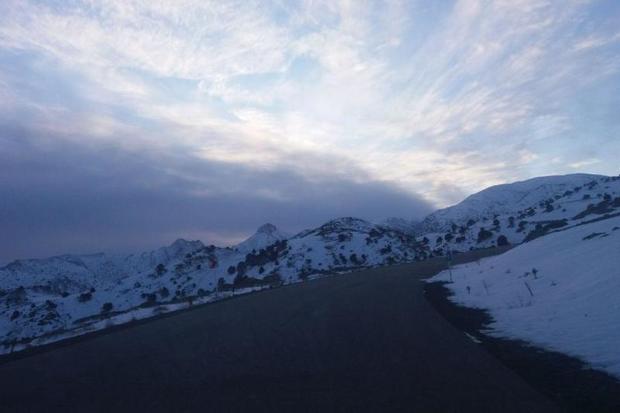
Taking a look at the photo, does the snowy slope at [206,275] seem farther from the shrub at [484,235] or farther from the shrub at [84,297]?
the shrub at [484,235]

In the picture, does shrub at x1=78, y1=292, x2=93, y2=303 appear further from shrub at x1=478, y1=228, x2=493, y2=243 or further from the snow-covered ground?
shrub at x1=478, y1=228, x2=493, y2=243

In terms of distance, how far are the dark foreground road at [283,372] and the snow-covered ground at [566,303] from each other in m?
1.97

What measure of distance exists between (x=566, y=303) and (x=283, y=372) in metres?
10.9

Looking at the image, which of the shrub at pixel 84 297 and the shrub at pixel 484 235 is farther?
the shrub at pixel 484 235

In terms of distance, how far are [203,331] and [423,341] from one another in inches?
373

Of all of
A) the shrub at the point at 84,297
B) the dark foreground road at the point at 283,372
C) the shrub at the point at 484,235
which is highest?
the shrub at the point at 484,235

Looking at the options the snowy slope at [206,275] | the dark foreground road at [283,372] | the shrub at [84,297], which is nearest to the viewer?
the dark foreground road at [283,372]

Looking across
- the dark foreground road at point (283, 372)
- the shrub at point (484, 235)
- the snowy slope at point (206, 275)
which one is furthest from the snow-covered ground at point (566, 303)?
the shrub at point (484, 235)

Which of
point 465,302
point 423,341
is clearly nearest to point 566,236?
point 465,302

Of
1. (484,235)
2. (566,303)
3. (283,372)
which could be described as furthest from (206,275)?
(283,372)

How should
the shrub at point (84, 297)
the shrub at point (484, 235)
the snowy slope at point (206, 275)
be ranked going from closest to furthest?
the snowy slope at point (206, 275)
the shrub at point (84, 297)
the shrub at point (484, 235)

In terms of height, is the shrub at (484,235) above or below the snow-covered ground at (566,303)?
above

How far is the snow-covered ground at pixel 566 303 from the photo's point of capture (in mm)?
11773

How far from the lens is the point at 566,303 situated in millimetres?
16922
